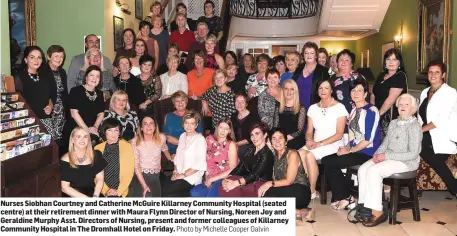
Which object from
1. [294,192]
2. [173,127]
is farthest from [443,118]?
[173,127]

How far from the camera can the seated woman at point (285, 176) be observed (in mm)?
4598

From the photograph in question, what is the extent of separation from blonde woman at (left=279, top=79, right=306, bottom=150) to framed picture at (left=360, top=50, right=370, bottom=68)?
7091mm

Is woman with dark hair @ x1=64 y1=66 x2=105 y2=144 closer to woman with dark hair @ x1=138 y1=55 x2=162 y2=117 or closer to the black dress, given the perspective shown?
→ the black dress

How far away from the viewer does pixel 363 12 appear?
1095 cm

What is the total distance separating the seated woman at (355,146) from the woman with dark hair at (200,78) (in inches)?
78.0

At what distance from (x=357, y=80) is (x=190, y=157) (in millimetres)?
1914

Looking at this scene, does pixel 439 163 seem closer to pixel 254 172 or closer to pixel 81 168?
pixel 254 172

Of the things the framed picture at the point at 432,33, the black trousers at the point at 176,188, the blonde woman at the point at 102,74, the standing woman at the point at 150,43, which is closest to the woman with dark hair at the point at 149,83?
the blonde woman at the point at 102,74

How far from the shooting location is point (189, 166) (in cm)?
497

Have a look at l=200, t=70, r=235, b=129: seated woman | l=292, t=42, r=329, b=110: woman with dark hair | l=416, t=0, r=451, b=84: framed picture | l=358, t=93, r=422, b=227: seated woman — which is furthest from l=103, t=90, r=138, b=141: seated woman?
l=416, t=0, r=451, b=84: framed picture

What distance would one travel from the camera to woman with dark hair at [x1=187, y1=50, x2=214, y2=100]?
645 cm

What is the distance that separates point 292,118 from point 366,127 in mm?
868

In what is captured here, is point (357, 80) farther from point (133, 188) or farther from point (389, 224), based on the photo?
point (133, 188)

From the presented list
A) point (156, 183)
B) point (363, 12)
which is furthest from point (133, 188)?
point (363, 12)
